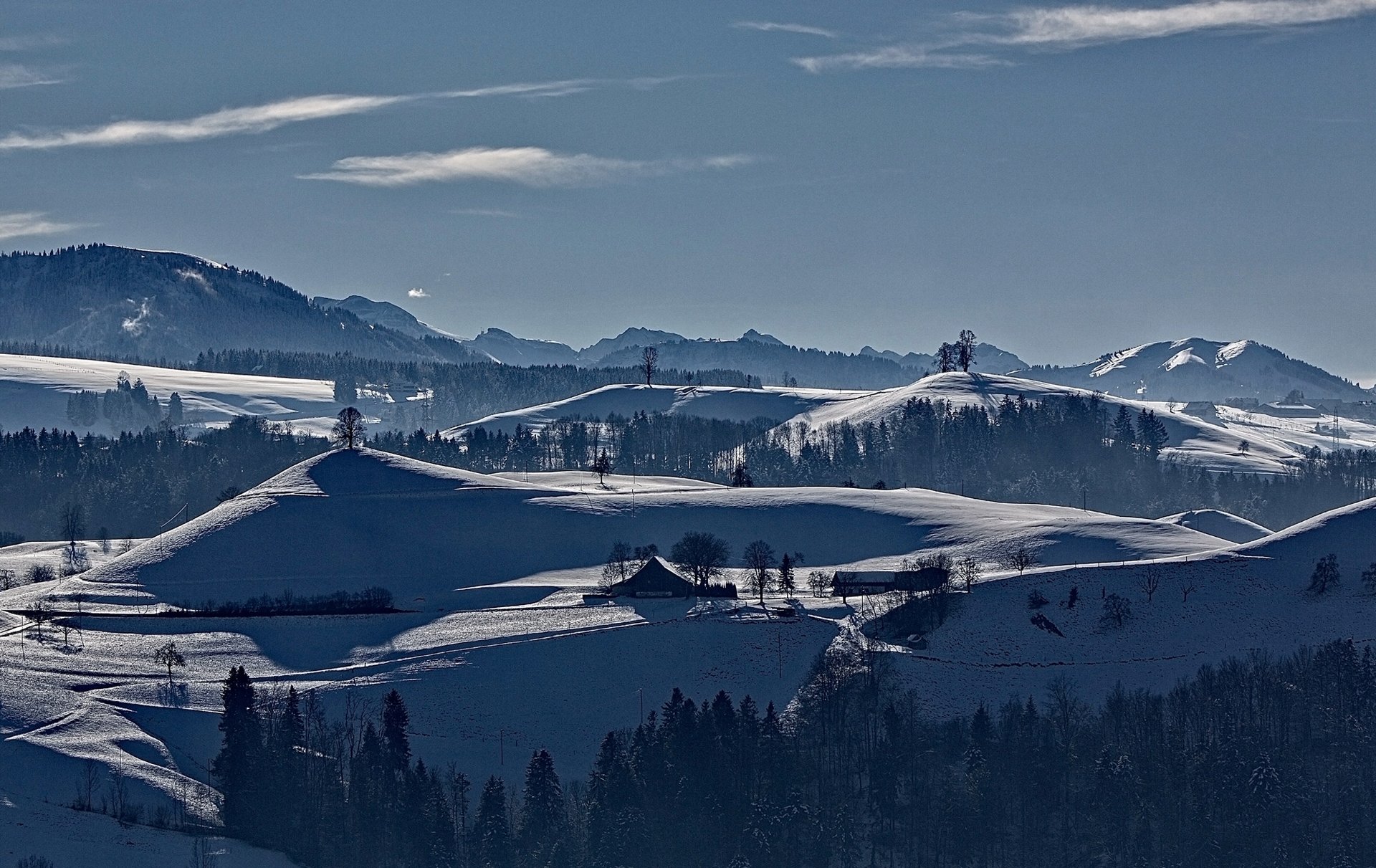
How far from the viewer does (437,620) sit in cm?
12888

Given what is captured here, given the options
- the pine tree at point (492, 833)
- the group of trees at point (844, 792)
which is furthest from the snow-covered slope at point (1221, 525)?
the pine tree at point (492, 833)

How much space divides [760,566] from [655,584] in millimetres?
10562

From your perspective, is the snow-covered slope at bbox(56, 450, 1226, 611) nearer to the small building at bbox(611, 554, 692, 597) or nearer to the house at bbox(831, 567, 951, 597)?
the small building at bbox(611, 554, 692, 597)

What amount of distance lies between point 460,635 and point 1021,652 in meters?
38.8

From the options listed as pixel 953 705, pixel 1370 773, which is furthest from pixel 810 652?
pixel 1370 773

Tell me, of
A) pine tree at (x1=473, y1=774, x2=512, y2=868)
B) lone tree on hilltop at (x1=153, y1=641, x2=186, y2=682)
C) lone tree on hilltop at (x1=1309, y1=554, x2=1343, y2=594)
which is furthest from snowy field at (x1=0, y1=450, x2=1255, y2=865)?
lone tree on hilltop at (x1=1309, y1=554, x2=1343, y2=594)

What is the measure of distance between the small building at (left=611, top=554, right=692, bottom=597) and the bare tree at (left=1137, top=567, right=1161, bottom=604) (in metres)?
32.7

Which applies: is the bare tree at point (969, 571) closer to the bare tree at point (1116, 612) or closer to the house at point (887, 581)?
the house at point (887, 581)

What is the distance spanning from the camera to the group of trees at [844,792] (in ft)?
306

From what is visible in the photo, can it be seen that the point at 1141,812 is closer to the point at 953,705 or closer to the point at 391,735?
the point at 953,705

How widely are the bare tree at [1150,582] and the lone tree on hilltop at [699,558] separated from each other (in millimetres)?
32111

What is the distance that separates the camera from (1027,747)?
99.9 m

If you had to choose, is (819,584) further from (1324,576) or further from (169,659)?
(169,659)

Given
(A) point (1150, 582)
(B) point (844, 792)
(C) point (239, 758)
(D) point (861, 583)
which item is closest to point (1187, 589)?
(A) point (1150, 582)
